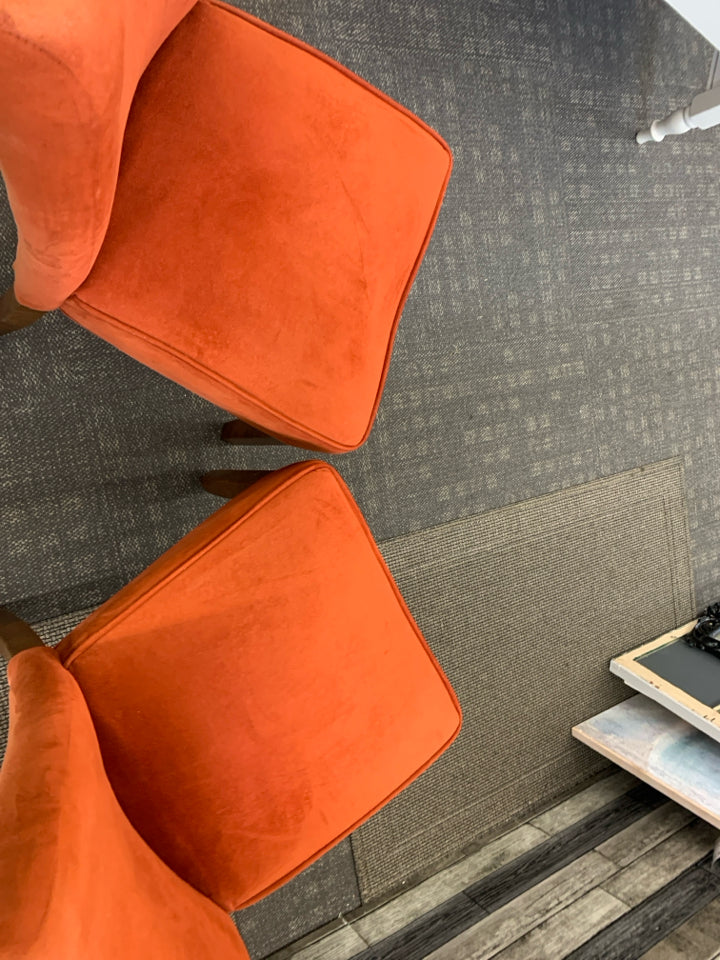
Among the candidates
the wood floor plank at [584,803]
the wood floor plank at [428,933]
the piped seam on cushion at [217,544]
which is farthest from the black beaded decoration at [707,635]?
the piped seam on cushion at [217,544]

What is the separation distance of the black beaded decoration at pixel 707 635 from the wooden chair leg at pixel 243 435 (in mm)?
936

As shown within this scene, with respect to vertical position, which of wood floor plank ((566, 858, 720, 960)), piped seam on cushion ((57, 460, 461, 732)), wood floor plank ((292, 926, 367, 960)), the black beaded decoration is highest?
piped seam on cushion ((57, 460, 461, 732))

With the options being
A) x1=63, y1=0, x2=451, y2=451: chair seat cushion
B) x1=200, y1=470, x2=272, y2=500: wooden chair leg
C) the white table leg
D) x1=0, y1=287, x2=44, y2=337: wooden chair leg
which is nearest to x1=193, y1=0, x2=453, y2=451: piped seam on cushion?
x1=63, y1=0, x2=451, y2=451: chair seat cushion

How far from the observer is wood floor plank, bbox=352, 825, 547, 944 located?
1.17 meters

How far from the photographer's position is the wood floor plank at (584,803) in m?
1.34

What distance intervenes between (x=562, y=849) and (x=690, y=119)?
1383 mm

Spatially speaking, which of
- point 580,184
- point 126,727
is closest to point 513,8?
point 580,184

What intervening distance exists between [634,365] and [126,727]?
1.22m

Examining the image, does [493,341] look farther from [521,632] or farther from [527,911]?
[527,911]

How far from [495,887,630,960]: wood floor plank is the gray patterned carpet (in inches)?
11.4

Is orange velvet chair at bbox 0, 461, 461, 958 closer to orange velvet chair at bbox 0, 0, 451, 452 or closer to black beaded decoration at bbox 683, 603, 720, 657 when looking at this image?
orange velvet chair at bbox 0, 0, 451, 452

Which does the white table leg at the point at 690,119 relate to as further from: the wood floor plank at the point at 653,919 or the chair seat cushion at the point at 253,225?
the wood floor plank at the point at 653,919

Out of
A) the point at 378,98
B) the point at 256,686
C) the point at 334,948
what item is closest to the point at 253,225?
the point at 378,98

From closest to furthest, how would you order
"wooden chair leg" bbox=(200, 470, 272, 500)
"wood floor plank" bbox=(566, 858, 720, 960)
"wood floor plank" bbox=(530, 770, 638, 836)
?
"wooden chair leg" bbox=(200, 470, 272, 500)
"wood floor plank" bbox=(566, 858, 720, 960)
"wood floor plank" bbox=(530, 770, 638, 836)
